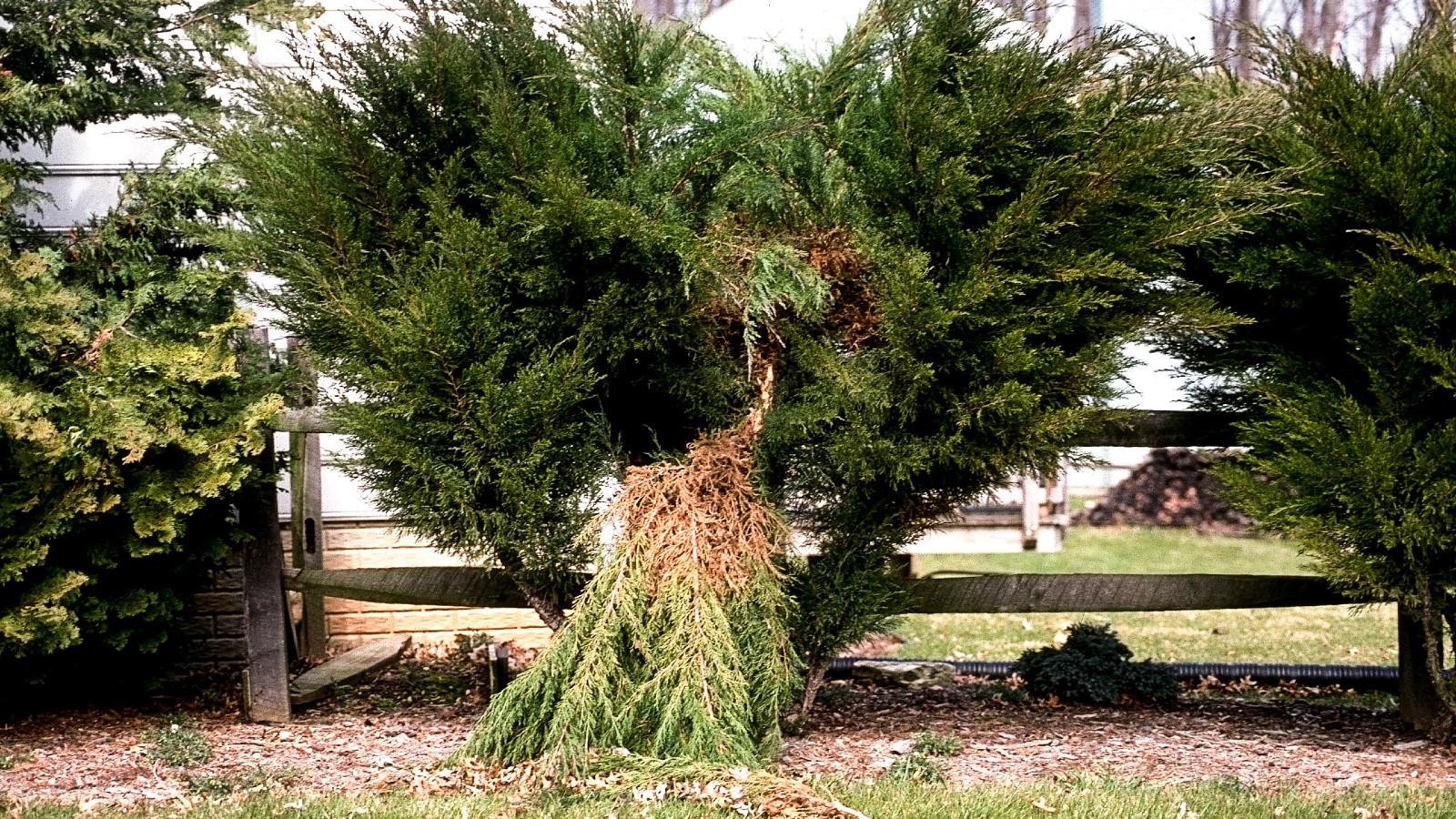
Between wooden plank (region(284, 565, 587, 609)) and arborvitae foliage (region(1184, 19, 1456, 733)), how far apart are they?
2.87 metres

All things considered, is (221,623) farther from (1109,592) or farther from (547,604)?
(1109,592)

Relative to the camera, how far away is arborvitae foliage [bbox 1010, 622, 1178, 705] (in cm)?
559

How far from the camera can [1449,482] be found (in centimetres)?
423

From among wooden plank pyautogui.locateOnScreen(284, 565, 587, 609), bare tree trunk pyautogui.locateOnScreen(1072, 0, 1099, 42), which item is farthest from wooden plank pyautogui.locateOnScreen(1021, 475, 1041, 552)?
wooden plank pyautogui.locateOnScreen(284, 565, 587, 609)

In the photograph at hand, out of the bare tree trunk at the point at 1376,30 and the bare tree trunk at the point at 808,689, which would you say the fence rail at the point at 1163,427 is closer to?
the bare tree trunk at the point at 808,689

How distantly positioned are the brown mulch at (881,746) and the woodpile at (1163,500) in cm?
964

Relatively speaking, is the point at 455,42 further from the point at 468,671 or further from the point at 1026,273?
the point at 468,671

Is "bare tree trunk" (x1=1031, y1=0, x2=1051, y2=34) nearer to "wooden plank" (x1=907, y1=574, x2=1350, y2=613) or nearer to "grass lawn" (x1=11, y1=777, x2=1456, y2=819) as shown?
"wooden plank" (x1=907, y1=574, x2=1350, y2=613)

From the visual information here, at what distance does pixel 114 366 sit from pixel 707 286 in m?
2.23

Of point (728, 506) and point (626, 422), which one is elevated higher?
point (626, 422)

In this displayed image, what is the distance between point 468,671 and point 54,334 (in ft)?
8.82

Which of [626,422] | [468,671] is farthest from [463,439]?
[468,671]

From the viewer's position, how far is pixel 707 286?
169 inches

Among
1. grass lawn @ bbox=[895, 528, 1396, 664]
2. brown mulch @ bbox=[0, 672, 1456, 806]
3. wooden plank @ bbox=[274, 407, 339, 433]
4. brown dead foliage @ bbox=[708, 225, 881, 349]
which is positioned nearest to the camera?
brown mulch @ bbox=[0, 672, 1456, 806]
